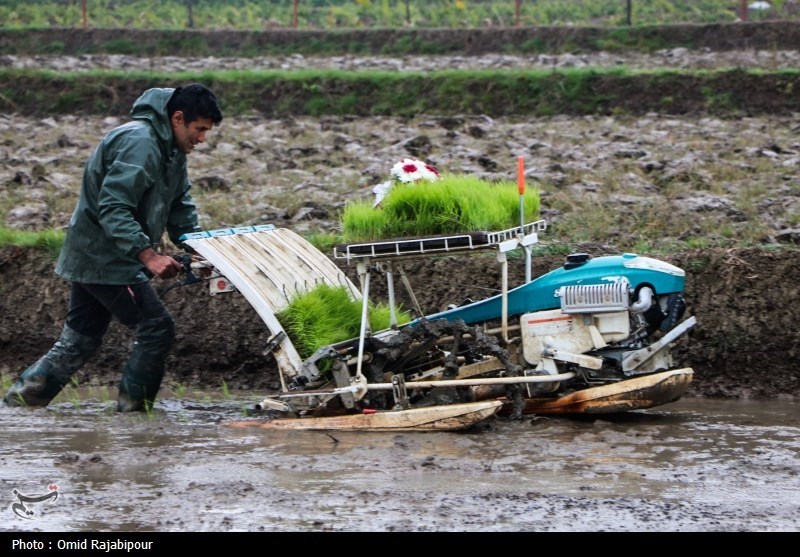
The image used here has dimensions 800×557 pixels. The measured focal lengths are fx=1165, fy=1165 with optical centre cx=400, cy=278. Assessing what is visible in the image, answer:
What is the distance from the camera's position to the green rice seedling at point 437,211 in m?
6.24

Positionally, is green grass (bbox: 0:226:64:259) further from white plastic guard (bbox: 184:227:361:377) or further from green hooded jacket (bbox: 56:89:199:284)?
white plastic guard (bbox: 184:227:361:377)

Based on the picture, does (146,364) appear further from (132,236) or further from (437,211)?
(437,211)

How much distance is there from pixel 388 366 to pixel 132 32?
17.3 meters

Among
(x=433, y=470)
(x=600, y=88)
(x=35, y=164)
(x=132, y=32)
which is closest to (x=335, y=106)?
(x=600, y=88)

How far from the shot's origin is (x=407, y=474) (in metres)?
5.52

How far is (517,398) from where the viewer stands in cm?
647

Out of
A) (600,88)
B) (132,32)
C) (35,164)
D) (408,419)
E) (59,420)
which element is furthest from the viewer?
(132,32)

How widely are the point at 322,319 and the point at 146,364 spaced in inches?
44.3

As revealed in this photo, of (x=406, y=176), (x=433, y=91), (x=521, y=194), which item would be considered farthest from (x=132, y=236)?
(x=433, y=91)

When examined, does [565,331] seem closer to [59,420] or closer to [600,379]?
[600,379]

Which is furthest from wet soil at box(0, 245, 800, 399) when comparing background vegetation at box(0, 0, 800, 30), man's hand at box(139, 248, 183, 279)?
background vegetation at box(0, 0, 800, 30)

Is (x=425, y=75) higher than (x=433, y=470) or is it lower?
higher

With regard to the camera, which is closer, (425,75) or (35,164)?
(35,164)

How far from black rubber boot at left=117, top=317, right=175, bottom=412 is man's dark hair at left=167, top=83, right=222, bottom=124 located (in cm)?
121
